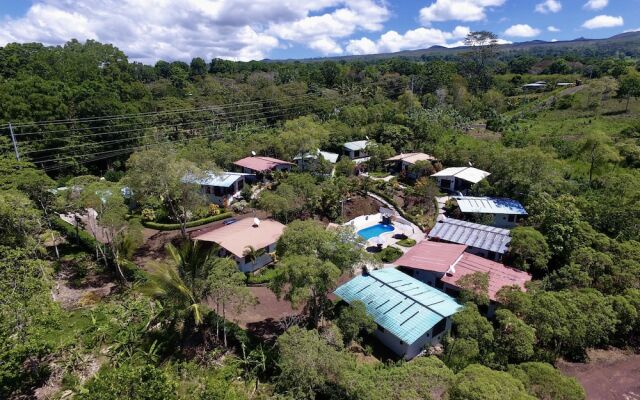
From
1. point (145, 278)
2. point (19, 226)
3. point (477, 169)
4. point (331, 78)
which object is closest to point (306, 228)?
point (145, 278)

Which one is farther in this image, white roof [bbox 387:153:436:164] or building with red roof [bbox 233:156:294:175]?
white roof [bbox 387:153:436:164]

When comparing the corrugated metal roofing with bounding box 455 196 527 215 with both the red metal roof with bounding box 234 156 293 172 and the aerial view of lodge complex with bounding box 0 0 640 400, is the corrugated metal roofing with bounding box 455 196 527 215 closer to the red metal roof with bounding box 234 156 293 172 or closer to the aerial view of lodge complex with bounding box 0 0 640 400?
the aerial view of lodge complex with bounding box 0 0 640 400

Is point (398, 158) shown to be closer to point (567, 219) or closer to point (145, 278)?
point (567, 219)

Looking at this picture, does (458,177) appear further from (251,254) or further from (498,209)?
(251,254)

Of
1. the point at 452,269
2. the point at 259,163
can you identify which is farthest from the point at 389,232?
the point at 259,163

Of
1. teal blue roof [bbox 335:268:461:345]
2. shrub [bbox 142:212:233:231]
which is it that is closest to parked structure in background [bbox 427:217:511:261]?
teal blue roof [bbox 335:268:461:345]

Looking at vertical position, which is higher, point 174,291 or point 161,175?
point 161,175
